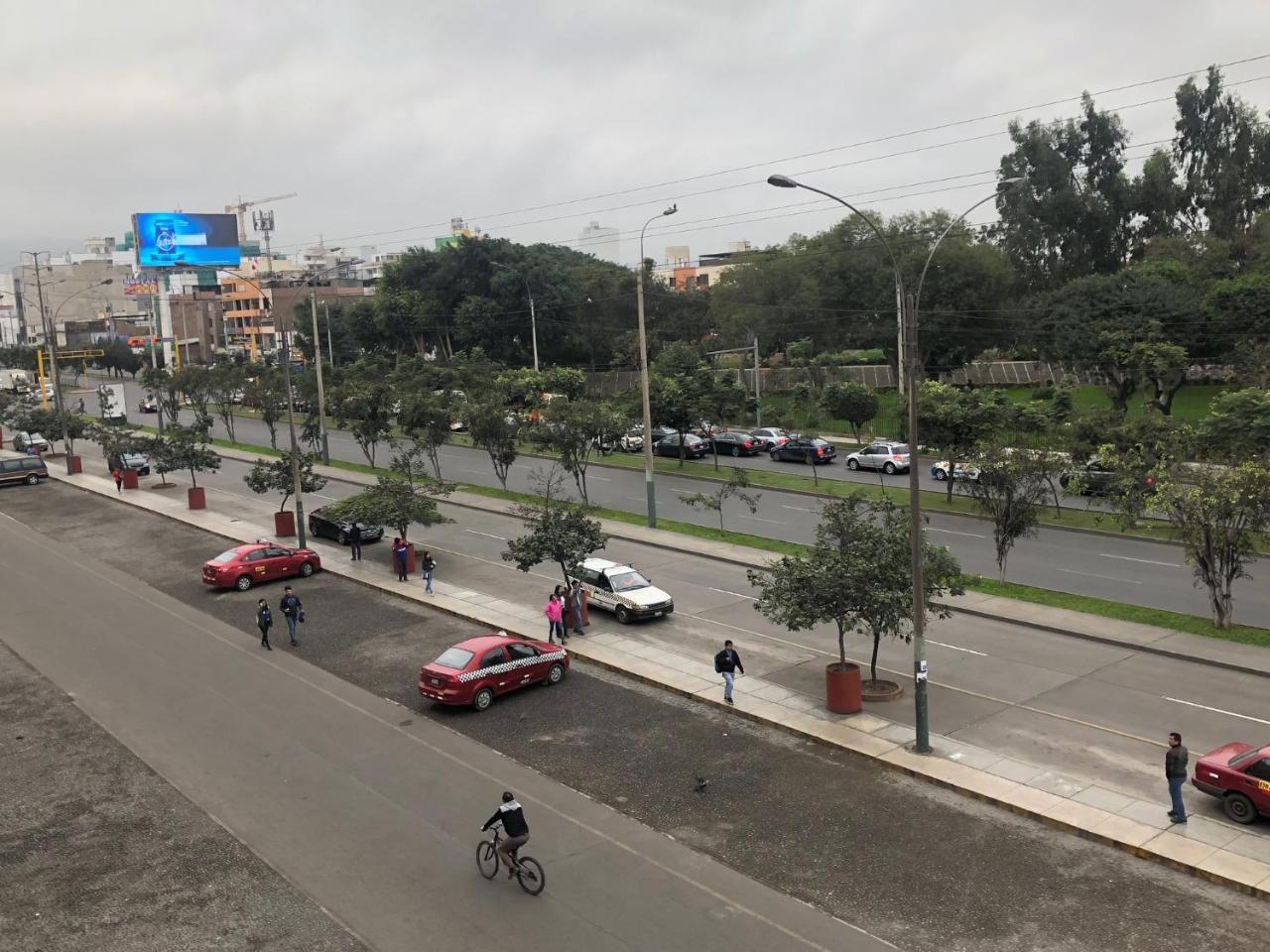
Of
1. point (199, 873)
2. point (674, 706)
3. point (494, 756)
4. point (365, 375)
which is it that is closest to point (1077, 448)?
point (674, 706)

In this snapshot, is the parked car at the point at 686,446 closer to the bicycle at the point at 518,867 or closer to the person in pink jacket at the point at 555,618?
the person in pink jacket at the point at 555,618

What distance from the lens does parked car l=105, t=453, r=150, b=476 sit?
5100 centimetres

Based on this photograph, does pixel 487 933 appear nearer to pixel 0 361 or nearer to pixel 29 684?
pixel 29 684

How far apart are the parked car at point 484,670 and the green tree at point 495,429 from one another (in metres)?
24.7

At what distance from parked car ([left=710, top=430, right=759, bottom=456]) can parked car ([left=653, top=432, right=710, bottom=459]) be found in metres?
0.95

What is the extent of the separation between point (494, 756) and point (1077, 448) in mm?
27551

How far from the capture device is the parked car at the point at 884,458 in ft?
163

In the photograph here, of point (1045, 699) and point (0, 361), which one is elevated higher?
point (0, 361)

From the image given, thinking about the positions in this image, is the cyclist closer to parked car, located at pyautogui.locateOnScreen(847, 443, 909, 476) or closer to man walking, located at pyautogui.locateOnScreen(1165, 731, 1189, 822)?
man walking, located at pyautogui.locateOnScreen(1165, 731, 1189, 822)

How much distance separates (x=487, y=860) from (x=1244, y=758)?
10.9 metres

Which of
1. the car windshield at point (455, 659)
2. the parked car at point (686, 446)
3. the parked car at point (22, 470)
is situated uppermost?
the parked car at point (22, 470)

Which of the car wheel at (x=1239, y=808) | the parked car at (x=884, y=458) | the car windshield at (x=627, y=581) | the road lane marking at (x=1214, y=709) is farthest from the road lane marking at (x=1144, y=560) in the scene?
the car wheel at (x=1239, y=808)

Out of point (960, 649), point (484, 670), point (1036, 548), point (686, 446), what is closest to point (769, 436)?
point (686, 446)

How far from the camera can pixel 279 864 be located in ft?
47.0
